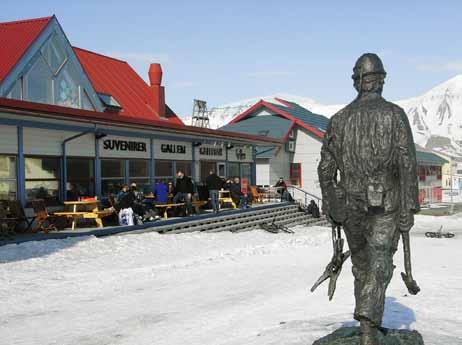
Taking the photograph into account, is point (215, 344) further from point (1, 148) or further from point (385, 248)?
point (1, 148)

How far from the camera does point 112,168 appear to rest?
18688mm

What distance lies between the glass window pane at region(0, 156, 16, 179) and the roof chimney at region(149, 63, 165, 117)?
1449cm

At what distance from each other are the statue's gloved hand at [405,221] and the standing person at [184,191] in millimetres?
14483

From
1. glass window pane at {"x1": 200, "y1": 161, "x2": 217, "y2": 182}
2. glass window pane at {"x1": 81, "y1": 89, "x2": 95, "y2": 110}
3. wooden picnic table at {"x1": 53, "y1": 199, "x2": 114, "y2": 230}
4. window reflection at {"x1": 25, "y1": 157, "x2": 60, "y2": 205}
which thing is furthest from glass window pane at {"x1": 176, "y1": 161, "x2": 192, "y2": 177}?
window reflection at {"x1": 25, "y1": 157, "x2": 60, "y2": 205}

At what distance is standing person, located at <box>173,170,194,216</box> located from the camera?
18970 millimetres

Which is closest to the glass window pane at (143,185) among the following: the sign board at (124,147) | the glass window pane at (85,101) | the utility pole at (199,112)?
the sign board at (124,147)

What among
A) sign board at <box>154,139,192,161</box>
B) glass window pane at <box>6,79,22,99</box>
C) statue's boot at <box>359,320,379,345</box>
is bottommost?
statue's boot at <box>359,320,379,345</box>

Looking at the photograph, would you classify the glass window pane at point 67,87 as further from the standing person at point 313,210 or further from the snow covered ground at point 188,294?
the standing person at point 313,210

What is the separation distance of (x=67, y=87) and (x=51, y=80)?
79 cm

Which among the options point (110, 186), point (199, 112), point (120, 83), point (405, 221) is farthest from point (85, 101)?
point (199, 112)

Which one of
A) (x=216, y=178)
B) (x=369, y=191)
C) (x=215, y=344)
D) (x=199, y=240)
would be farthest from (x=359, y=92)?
(x=216, y=178)

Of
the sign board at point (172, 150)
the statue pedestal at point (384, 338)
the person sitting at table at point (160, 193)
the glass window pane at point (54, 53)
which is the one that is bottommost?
the statue pedestal at point (384, 338)

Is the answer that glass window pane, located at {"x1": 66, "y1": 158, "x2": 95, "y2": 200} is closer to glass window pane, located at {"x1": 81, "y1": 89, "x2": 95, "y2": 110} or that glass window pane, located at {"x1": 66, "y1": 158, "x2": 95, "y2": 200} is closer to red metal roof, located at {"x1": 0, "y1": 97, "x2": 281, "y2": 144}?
red metal roof, located at {"x1": 0, "y1": 97, "x2": 281, "y2": 144}

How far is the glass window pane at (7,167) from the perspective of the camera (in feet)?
47.5
